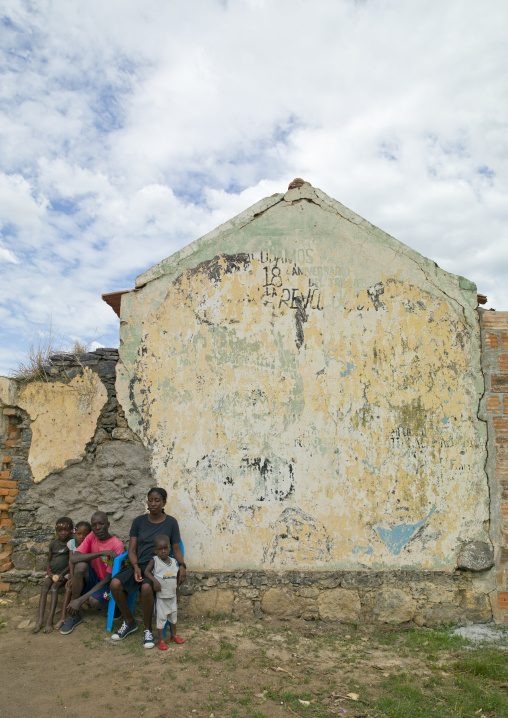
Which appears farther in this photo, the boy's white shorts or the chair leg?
the chair leg

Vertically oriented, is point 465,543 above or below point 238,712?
above

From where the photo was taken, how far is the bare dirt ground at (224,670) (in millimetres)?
3418

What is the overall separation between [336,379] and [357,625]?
2.51m

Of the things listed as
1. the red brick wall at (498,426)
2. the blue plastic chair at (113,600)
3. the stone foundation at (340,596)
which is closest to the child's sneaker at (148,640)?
the blue plastic chair at (113,600)

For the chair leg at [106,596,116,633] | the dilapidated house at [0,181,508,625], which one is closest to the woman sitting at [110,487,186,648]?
the chair leg at [106,596,116,633]

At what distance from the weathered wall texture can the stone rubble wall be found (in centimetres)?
21

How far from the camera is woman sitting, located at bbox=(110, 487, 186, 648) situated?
4.36 metres

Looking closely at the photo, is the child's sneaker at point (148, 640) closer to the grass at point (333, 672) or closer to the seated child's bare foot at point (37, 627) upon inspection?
the grass at point (333, 672)

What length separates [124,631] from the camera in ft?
14.6

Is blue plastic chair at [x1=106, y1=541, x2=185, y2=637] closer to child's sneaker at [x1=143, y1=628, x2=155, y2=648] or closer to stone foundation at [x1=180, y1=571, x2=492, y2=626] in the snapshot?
child's sneaker at [x1=143, y1=628, x2=155, y2=648]

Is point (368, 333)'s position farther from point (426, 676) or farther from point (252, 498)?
point (426, 676)

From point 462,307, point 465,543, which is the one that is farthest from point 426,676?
point 462,307

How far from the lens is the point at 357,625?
4.90 meters

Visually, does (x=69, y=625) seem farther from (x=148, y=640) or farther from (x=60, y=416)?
(x=60, y=416)
